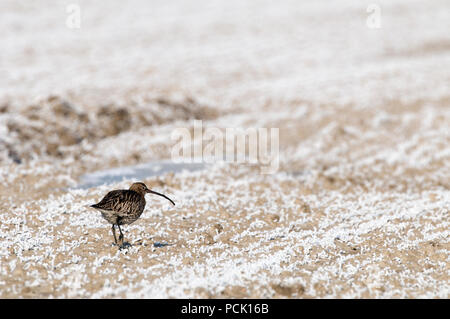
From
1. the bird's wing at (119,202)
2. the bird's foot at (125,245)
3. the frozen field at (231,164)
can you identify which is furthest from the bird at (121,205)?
the frozen field at (231,164)

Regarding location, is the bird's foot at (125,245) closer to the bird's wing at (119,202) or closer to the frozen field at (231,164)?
the frozen field at (231,164)

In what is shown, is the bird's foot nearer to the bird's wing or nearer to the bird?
the bird

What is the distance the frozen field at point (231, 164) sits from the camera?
32.0ft

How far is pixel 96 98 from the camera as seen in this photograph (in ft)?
107

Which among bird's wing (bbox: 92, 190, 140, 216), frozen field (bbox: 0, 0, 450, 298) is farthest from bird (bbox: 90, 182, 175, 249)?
frozen field (bbox: 0, 0, 450, 298)

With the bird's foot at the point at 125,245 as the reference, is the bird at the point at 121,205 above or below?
above

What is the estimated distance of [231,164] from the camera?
20.5m

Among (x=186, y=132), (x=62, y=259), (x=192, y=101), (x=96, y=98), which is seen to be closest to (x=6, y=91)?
(x=96, y=98)

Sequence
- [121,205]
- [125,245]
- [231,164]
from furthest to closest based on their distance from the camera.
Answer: [231,164]
[125,245]
[121,205]

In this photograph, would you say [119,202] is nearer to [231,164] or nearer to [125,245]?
[125,245]

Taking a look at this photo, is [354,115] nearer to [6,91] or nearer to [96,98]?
[96,98]

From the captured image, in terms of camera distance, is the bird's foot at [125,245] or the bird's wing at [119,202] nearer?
the bird's wing at [119,202]

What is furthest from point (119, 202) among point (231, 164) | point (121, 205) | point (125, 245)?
point (231, 164)

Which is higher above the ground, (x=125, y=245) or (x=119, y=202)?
(x=119, y=202)
